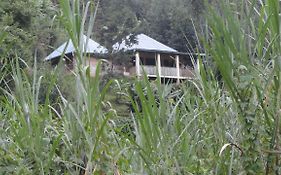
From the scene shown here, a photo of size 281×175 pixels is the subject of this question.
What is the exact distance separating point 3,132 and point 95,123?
0.42 m

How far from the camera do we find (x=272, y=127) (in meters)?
1.31

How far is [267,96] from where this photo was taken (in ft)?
4.48

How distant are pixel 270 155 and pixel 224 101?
0.33 meters

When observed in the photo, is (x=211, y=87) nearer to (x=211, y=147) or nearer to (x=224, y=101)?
(x=224, y=101)

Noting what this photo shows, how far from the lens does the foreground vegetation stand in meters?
1.31

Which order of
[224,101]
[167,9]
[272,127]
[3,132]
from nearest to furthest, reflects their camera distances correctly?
[272,127] → [224,101] → [3,132] → [167,9]

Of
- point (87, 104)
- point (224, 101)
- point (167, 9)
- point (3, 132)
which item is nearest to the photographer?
point (87, 104)

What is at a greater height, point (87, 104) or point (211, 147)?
point (87, 104)

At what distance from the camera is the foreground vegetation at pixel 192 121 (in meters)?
1.31

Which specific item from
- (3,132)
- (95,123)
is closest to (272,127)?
(95,123)

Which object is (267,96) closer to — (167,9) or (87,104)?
(87,104)

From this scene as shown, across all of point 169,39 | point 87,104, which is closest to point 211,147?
point 87,104

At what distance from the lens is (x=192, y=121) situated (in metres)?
1.55

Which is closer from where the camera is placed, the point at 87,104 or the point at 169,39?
the point at 87,104
